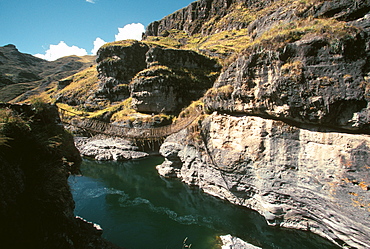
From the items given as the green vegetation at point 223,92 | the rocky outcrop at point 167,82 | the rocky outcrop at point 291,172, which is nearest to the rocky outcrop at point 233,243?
the rocky outcrop at point 291,172

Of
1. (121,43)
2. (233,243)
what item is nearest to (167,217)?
Result: (233,243)

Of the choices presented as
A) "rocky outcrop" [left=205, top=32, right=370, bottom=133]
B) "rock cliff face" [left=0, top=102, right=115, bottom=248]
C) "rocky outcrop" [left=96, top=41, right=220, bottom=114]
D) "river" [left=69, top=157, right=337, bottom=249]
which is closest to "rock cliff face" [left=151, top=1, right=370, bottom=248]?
"rocky outcrop" [left=205, top=32, right=370, bottom=133]

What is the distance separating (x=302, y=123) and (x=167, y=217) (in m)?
9.57

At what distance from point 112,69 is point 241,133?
33590mm

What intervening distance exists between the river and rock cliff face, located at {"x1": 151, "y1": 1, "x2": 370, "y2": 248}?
87 cm

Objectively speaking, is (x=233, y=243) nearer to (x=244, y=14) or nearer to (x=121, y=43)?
(x=121, y=43)

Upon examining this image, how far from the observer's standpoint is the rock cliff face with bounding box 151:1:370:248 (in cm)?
725

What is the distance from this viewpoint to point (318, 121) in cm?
801

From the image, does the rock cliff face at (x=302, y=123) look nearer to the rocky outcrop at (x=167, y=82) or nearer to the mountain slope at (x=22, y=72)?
the rocky outcrop at (x=167, y=82)

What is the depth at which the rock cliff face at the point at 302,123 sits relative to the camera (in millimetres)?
7250

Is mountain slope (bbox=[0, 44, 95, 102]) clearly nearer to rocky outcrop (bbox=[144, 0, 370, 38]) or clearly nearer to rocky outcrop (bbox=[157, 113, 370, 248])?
rocky outcrop (bbox=[144, 0, 370, 38])

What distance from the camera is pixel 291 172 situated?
9.27 metres

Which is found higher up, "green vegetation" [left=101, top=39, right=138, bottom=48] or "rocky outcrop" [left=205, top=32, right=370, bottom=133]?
"green vegetation" [left=101, top=39, right=138, bottom=48]

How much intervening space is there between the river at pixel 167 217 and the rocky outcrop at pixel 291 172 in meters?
0.76
